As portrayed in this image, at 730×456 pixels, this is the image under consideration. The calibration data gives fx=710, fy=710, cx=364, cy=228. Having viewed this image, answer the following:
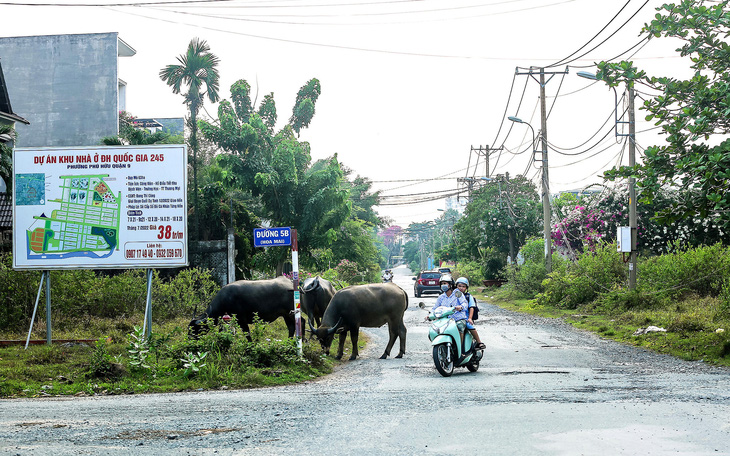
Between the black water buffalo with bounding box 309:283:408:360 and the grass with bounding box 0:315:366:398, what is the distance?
47 cm

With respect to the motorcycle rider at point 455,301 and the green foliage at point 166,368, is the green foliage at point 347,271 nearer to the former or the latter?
the green foliage at point 166,368

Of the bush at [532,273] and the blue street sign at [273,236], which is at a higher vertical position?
the blue street sign at [273,236]

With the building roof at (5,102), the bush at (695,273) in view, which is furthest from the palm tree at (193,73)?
the bush at (695,273)

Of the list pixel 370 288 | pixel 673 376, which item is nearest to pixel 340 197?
pixel 370 288

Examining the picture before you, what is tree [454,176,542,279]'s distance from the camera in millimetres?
45312

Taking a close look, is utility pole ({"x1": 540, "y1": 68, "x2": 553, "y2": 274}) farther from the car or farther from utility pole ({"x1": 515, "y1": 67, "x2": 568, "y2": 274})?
the car

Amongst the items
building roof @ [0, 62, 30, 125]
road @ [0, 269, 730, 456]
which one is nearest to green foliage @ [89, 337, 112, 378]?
road @ [0, 269, 730, 456]

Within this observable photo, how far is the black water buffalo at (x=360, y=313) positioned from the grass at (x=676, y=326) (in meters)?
5.35

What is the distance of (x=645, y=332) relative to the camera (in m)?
16.6

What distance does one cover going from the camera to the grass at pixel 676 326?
1342 cm

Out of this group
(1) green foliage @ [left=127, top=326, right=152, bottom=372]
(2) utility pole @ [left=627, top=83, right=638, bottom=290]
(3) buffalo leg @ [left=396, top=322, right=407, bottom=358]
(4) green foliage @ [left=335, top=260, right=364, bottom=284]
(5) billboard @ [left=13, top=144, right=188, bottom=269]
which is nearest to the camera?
(1) green foliage @ [left=127, top=326, right=152, bottom=372]

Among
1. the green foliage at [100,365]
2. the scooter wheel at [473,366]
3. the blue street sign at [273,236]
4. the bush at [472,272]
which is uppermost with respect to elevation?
the blue street sign at [273,236]

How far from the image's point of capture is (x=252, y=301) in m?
15.2

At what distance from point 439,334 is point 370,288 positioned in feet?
10.7
